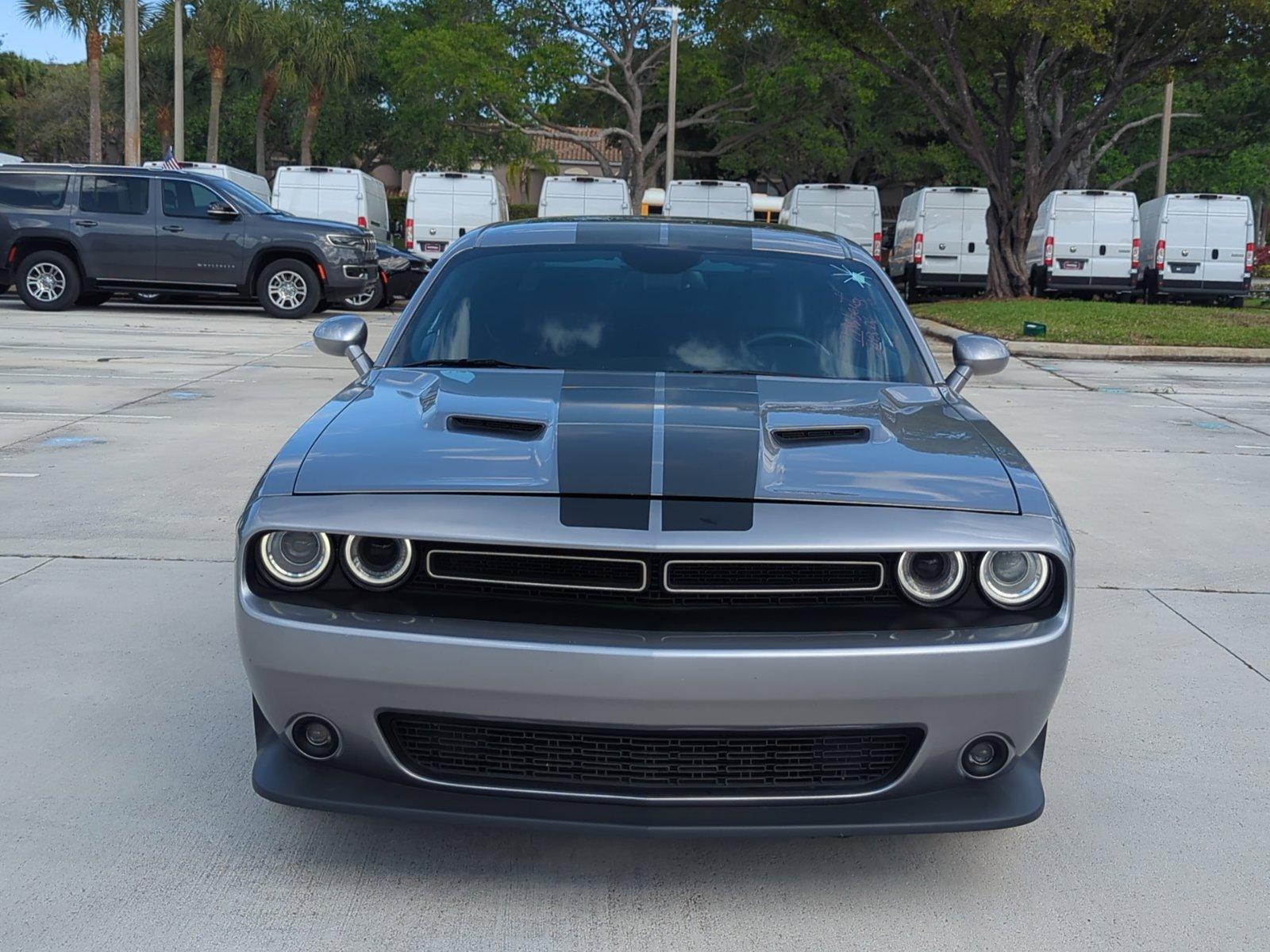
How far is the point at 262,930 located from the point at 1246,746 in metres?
2.86

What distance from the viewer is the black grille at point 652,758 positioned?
9.77ft

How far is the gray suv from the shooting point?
18.4 m

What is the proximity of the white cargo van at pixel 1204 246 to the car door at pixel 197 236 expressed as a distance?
1726cm

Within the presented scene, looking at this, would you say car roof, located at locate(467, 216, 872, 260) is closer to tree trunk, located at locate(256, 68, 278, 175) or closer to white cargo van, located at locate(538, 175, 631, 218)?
white cargo van, located at locate(538, 175, 631, 218)

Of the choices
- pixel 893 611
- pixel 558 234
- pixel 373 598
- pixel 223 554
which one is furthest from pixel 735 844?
pixel 223 554

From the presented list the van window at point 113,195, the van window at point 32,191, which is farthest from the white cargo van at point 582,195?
the van window at point 32,191

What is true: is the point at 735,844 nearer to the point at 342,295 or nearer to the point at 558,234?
the point at 558,234

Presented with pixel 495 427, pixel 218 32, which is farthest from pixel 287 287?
pixel 218 32

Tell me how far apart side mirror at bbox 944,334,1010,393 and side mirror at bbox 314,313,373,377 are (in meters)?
1.87

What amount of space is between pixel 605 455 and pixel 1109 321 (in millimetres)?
17835

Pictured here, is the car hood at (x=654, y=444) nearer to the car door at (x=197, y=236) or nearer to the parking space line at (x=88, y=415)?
the parking space line at (x=88, y=415)

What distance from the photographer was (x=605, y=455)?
3189mm

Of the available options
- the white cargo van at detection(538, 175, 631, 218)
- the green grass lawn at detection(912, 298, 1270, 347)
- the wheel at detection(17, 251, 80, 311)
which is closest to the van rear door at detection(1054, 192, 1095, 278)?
the green grass lawn at detection(912, 298, 1270, 347)

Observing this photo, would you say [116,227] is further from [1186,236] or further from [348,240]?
[1186,236]
